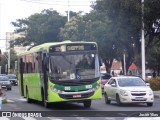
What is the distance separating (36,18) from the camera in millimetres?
84125

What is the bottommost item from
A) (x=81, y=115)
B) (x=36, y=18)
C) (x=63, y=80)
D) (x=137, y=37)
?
(x=81, y=115)

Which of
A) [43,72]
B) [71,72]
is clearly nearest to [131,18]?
[43,72]

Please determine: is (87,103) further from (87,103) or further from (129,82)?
(129,82)

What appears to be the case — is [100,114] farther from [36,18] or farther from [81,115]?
[36,18]

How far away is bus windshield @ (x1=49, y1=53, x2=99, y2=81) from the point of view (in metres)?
21.7

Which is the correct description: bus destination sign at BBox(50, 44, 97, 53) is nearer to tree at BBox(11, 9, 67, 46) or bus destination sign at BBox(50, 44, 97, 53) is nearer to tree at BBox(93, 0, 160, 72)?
tree at BBox(93, 0, 160, 72)

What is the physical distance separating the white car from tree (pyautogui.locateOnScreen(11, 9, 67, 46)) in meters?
53.9

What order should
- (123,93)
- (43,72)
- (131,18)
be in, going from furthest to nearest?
(131,18) < (123,93) < (43,72)

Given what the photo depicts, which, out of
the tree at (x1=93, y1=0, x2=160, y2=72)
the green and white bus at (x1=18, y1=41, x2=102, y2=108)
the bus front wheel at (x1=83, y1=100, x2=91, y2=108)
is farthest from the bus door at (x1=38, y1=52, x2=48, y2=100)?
the tree at (x1=93, y1=0, x2=160, y2=72)

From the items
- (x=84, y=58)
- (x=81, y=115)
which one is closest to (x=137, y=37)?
(x=84, y=58)

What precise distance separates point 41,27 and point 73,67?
2407 inches

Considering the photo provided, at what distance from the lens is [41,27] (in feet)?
270

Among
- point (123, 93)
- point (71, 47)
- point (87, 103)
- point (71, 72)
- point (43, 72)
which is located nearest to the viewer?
point (71, 72)

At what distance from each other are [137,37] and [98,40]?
845 cm
